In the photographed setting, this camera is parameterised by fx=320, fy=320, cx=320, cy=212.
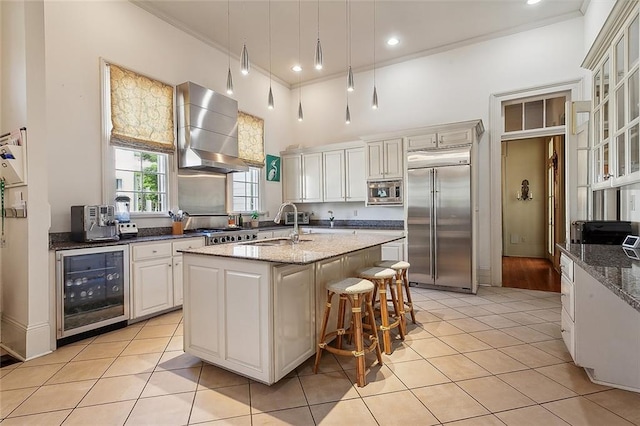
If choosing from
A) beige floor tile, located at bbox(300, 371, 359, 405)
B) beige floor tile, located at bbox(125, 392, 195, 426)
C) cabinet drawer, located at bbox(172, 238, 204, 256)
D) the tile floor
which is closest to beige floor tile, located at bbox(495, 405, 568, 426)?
the tile floor

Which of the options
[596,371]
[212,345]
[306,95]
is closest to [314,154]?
[306,95]

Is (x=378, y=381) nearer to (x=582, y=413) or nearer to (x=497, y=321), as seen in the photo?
(x=582, y=413)

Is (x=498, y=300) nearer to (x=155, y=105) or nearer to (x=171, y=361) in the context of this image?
(x=171, y=361)

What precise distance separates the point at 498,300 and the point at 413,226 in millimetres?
1433

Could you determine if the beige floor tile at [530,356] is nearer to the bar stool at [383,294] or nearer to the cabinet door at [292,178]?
the bar stool at [383,294]

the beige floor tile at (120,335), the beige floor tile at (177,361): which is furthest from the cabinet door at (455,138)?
the beige floor tile at (120,335)

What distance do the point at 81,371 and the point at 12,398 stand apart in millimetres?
391

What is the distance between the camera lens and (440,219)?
4508 millimetres

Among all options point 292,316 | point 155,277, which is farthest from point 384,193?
point 155,277

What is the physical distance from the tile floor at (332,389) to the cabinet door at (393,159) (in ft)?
8.66

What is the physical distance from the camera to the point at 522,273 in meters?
5.58

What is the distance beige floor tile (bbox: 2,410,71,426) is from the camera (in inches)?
70.6

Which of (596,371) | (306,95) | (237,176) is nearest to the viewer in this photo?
(596,371)

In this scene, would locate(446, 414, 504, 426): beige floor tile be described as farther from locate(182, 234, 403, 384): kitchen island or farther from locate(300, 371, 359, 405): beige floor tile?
locate(182, 234, 403, 384): kitchen island
